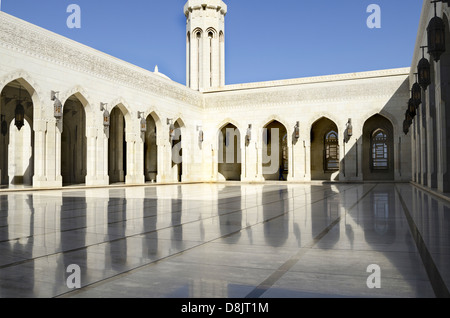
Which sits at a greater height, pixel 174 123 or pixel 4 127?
pixel 174 123

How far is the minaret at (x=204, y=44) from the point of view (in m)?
25.0

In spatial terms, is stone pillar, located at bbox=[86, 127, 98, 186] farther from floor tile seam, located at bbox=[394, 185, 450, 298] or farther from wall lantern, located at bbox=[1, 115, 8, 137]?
floor tile seam, located at bbox=[394, 185, 450, 298]

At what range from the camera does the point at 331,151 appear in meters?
20.7

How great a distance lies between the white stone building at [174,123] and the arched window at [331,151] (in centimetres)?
6

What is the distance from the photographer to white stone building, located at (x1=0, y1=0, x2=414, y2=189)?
12422 millimetres

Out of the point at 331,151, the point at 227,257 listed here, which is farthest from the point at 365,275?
the point at 331,151

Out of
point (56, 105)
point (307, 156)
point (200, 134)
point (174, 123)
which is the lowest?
point (307, 156)

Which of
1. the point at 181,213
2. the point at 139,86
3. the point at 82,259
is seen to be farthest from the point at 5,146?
the point at 82,259

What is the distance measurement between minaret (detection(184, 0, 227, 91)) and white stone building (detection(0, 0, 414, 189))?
14.7 feet

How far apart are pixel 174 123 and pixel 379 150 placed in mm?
10272

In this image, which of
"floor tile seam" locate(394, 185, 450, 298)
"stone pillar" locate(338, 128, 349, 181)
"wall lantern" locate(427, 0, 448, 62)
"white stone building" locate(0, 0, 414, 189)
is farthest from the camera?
"stone pillar" locate(338, 128, 349, 181)

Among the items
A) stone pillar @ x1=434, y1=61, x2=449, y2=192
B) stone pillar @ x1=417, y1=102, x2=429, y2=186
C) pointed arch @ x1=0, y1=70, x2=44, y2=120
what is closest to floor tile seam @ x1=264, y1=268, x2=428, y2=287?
stone pillar @ x1=434, y1=61, x2=449, y2=192

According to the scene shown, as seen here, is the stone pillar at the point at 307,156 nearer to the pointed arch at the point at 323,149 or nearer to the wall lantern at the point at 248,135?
the pointed arch at the point at 323,149

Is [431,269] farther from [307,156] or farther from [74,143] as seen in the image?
[74,143]
